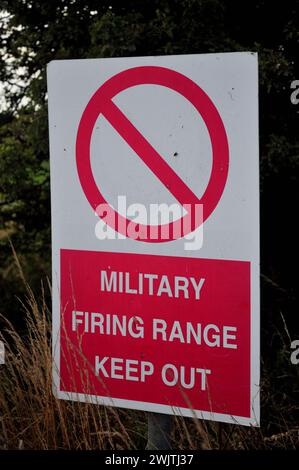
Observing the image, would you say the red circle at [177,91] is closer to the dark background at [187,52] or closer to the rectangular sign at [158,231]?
the rectangular sign at [158,231]

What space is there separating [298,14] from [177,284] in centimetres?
280

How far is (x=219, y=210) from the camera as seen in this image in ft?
5.82

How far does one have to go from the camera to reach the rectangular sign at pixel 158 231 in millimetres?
1762

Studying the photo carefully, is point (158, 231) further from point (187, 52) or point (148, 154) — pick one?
point (187, 52)

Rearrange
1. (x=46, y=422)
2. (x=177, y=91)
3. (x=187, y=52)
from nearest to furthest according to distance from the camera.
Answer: (x=177, y=91)
(x=46, y=422)
(x=187, y=52)

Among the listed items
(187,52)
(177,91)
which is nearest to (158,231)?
(177,91)

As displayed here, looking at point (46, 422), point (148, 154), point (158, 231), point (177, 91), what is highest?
point (177, 91)

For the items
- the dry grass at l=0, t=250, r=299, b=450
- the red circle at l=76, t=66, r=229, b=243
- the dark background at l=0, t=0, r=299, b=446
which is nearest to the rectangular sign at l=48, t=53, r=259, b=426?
the red circle at l=76, t=66, r=229, b=243

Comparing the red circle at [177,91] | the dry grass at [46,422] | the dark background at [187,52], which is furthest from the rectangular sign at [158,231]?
the dark background at [187,52]

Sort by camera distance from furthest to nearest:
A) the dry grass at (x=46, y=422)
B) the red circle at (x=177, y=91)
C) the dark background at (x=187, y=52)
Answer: the dark background at (x=187, y=52) < the dry grass at (x=46, y=422) < the red circle at (x=177, y=91)

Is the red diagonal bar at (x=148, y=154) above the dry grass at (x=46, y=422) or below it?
above

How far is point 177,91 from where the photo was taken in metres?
1.82

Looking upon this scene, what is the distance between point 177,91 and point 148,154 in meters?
0.23
